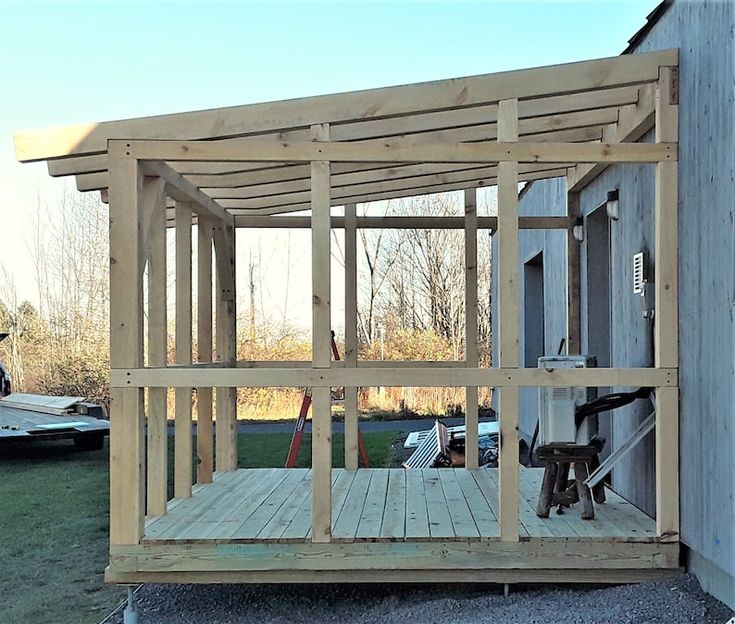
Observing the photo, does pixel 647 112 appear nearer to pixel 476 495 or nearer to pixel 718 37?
pixel 718 37

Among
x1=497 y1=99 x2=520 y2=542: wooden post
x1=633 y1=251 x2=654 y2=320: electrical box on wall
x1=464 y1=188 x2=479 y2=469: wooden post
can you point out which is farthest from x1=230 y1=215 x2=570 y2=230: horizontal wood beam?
x1=497 y1=99 x2=520 y2=542: wooden post

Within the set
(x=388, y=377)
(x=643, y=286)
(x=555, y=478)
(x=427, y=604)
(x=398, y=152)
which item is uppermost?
(x=398, y=152)

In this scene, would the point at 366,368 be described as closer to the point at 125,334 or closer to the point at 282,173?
the point at 125,334

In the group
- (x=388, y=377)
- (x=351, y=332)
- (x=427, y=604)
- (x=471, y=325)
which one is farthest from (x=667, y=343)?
(x=351, y=332)

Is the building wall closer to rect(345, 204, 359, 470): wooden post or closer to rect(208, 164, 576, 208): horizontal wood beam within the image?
rect(208, 164, 576, 208): horizontal wood beam

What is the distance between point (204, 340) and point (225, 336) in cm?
49

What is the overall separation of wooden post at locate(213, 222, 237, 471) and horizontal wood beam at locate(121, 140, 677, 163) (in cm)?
203

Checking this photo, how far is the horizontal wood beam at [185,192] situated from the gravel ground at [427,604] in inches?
90.4

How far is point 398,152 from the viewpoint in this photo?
3748 millimetres

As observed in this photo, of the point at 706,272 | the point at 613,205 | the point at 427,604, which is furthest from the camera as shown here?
the point at 613,205

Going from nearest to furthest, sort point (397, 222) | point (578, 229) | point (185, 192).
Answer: point (185, 192), point (578, 229), point (397, 222)

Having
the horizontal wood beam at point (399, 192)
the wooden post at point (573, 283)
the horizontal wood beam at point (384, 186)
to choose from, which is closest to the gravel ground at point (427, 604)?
the wooden post at point (573, 283)

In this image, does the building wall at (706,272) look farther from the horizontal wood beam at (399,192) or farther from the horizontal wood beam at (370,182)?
the horizontal wood beam at (399,192)

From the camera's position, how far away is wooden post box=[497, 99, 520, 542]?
3.66m
